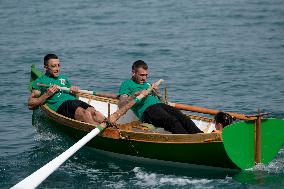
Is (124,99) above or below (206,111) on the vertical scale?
above

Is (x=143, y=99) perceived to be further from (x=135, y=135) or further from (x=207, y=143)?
(x=207, y=143)

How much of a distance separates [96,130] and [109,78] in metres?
11.0

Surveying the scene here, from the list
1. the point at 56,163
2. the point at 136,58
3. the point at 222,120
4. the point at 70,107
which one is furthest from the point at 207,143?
the point at 136,58

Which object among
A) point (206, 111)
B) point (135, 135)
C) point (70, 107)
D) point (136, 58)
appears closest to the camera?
point (135, 135)

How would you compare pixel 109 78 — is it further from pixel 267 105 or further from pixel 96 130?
pixel 96 130

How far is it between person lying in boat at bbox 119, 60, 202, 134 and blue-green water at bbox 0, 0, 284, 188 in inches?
38.6

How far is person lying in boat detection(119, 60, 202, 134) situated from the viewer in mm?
13945

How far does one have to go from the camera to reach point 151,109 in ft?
47.5

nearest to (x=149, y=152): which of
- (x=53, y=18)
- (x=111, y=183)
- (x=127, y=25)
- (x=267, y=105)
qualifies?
(x=111, y=183)

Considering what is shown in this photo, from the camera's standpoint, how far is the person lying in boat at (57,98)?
49.3 ft

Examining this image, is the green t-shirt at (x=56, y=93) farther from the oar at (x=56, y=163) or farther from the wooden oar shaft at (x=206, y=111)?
the wooden oar shaft at (x=206, y=111)

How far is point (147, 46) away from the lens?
3012 centimetres

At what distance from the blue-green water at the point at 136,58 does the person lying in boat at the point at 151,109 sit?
98 centimetres

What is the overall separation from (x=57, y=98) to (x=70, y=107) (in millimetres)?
521
